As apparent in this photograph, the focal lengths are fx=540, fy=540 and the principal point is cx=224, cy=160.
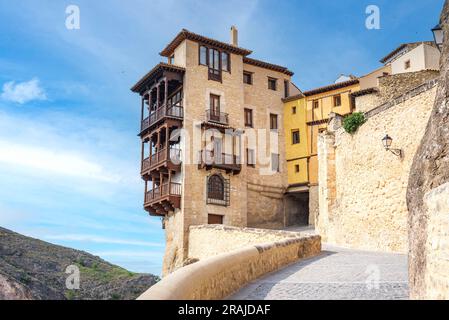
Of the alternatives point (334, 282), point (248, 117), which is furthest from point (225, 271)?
Result: point (248, 117)

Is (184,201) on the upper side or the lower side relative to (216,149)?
lower

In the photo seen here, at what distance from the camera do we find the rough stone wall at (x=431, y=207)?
612cm

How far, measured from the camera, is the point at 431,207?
6.60 metres

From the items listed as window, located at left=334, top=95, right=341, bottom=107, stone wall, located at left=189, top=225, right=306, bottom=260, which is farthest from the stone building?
window, located at left=334, top=95, right=341, bottom=107

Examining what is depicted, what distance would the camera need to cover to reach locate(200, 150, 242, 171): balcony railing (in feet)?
110

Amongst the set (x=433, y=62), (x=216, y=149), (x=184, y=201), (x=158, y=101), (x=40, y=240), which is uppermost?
(x=433, y=62)

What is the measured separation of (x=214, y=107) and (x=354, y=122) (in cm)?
1261

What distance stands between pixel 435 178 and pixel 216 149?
2798 cm

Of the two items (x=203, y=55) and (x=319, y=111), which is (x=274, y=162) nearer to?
(x=319, y=111)

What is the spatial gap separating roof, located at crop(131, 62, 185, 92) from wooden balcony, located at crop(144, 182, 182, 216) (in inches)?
282

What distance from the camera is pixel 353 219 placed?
2433cm

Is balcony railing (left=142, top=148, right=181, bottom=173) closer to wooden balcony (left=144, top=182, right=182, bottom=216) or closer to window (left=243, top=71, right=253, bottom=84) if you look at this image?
wooden balcony (left=144, top=182, right=182, bottom=216)

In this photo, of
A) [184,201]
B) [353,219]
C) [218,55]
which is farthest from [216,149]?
[353,219]

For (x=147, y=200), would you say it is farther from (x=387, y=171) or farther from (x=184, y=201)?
(x=387, y=171)
